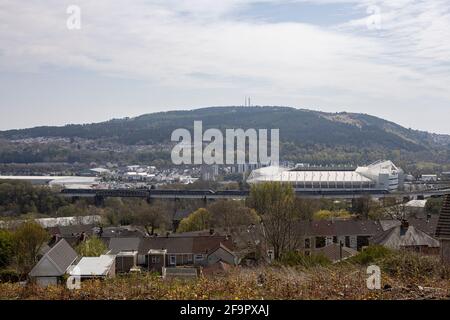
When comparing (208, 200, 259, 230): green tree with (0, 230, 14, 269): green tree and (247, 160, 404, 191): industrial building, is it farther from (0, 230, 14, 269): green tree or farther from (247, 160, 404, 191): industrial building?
(247, 160, 404, 191): industrial building

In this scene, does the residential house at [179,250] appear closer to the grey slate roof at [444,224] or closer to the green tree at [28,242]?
the green tree at [28,242]

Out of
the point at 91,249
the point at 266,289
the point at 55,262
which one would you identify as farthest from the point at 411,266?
the point at 91,249

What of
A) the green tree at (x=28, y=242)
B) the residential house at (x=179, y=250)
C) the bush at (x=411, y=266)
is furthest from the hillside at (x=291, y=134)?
the bush at (x=411, y=266)

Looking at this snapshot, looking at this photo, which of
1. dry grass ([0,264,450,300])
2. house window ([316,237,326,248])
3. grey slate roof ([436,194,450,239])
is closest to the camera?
dry grass ([0,264,450,300])

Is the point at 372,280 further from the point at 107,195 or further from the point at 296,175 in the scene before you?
the point at 296,175

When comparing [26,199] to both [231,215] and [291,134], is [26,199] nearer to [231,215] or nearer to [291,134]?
[231,215]

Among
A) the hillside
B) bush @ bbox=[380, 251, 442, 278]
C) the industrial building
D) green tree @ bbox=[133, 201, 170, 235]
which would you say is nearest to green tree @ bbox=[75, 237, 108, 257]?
green tree @ bbox=[133, 201, 170, 235]
